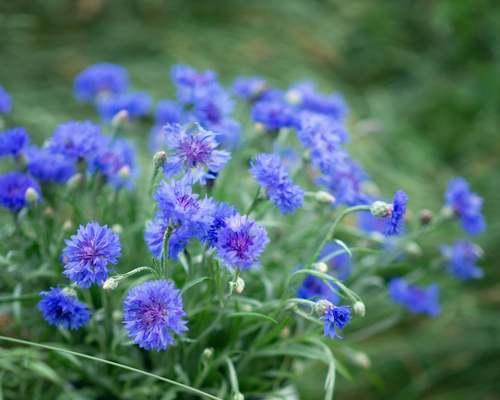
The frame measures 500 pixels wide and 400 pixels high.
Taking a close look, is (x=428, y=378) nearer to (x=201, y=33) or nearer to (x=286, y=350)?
(x=286, y=350)

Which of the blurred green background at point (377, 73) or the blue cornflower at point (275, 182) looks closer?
the blue cornflower at point (275, 182)

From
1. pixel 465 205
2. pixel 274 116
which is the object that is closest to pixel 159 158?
pixel 274 116

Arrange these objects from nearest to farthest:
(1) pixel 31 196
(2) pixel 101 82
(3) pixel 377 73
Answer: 1. (1) pixel 31 196
2. (2) pixel 101 82
3. (3) pixel 377 73

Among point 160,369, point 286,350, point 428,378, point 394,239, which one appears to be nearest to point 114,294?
point 160,369

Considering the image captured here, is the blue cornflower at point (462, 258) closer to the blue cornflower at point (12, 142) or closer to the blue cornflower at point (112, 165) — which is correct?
the blue cornflower at point (112, 165)

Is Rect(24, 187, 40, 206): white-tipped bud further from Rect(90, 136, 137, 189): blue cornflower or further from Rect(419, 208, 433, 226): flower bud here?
Rect(419, 208, 433, 226): flower bud

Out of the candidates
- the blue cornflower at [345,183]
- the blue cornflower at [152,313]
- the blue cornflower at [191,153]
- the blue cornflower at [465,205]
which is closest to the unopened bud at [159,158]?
the blue cornflower at [191,153]

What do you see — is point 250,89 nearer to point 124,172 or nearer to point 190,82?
point 190,82
